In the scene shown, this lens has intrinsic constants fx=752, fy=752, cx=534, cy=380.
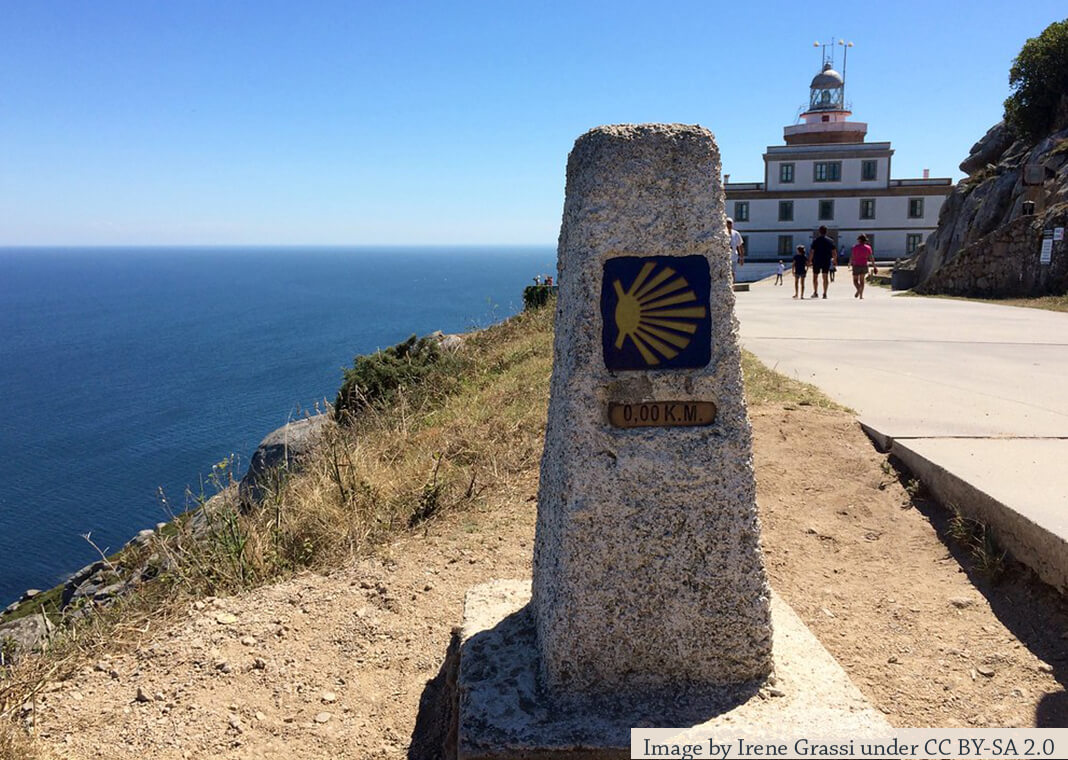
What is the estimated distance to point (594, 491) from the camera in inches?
109

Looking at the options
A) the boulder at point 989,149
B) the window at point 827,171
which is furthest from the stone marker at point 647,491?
the window at point 827,171

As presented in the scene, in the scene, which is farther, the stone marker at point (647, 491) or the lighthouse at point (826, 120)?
the lighthouse at point (826, 120)

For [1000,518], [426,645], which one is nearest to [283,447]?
[426,645]

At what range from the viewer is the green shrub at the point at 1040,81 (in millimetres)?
24266

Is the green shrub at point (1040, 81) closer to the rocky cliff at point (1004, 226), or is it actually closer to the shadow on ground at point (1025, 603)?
the rocky cliff at point (1004, 226)

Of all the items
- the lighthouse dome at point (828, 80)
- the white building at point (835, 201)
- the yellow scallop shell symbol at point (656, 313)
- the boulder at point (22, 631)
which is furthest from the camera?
the lighthouse dome at point (828, 80)

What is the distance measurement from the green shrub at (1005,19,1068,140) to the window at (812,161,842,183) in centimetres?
1851

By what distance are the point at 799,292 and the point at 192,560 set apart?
17946mm

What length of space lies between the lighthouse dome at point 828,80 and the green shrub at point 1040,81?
83.0ft

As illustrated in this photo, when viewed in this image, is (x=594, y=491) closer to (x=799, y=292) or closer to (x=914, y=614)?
(x=914, y=614)

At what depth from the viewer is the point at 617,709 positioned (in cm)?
281

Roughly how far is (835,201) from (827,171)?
193cm

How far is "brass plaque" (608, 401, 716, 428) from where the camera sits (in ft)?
9.07

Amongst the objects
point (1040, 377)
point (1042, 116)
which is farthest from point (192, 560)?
point (1042, 116)
